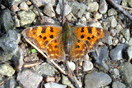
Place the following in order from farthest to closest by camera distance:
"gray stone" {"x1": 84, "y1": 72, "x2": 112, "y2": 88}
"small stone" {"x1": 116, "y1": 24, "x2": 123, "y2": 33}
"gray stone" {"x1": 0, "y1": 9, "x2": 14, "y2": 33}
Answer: "small stone" {"x1": 116, "y1": 24, "x2": 123, "y2": 33} → "gray stone" {"x1": 84, "y1": 72, "x2": 112, "y2": 88} → "gray stone" {"x1": 0, "y1": 9, "x2": 14, "y2": 33}

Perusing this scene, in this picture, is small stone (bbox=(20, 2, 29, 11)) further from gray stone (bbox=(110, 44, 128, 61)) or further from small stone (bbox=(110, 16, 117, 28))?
gray stone (bbox=(110, 44, 128, 61))

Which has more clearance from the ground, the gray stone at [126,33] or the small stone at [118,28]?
the small stone at [118,28]

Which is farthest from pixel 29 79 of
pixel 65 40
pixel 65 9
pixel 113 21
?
pixel 113 21

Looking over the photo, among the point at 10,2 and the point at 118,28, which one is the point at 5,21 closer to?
the point at 10,2

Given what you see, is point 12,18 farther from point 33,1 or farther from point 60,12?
point 60,12

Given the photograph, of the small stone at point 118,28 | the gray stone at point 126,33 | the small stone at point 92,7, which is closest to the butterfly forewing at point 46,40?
the small stone at point 92,7

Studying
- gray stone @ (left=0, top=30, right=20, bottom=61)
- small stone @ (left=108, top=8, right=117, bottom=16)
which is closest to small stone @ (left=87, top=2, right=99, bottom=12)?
small stone @ (left=108, top=8, right=117, bottom=16)

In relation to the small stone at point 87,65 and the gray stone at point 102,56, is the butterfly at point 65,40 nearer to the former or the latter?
the small stone at point 87,65
